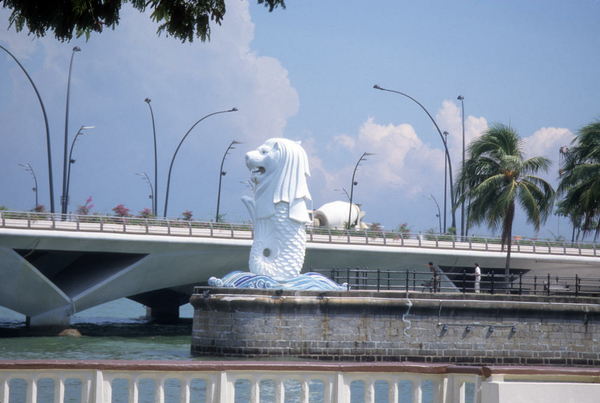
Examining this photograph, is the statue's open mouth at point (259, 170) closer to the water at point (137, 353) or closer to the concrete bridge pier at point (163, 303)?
the water at point (137, 353)

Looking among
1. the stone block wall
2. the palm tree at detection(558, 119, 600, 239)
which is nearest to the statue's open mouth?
the stone block wall

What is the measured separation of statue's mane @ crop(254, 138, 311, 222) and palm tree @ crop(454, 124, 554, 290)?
10.3 metres

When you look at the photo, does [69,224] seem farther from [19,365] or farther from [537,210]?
[19,365]

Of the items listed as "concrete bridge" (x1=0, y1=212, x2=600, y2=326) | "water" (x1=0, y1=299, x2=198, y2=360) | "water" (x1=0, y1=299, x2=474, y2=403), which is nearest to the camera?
"water" (x1=0, y1=299, x2=474, y2=403)

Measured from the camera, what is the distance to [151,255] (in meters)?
33.1

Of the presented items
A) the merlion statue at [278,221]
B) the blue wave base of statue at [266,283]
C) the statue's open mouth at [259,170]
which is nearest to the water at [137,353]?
the blue wave base of statue at [266,283]

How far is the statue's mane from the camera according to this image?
24.5 m

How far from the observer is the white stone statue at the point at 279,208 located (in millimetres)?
24469

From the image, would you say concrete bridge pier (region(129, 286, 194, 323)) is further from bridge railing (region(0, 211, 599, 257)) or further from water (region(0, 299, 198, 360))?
bridge railing (region(0, 211, 599, 257))

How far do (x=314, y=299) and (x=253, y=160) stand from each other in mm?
4743

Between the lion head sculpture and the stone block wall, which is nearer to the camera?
the stone block wall

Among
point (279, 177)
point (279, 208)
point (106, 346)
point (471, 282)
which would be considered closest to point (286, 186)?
point (279, 177)

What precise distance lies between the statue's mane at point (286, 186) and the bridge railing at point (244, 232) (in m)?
9.17

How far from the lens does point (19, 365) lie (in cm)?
717
